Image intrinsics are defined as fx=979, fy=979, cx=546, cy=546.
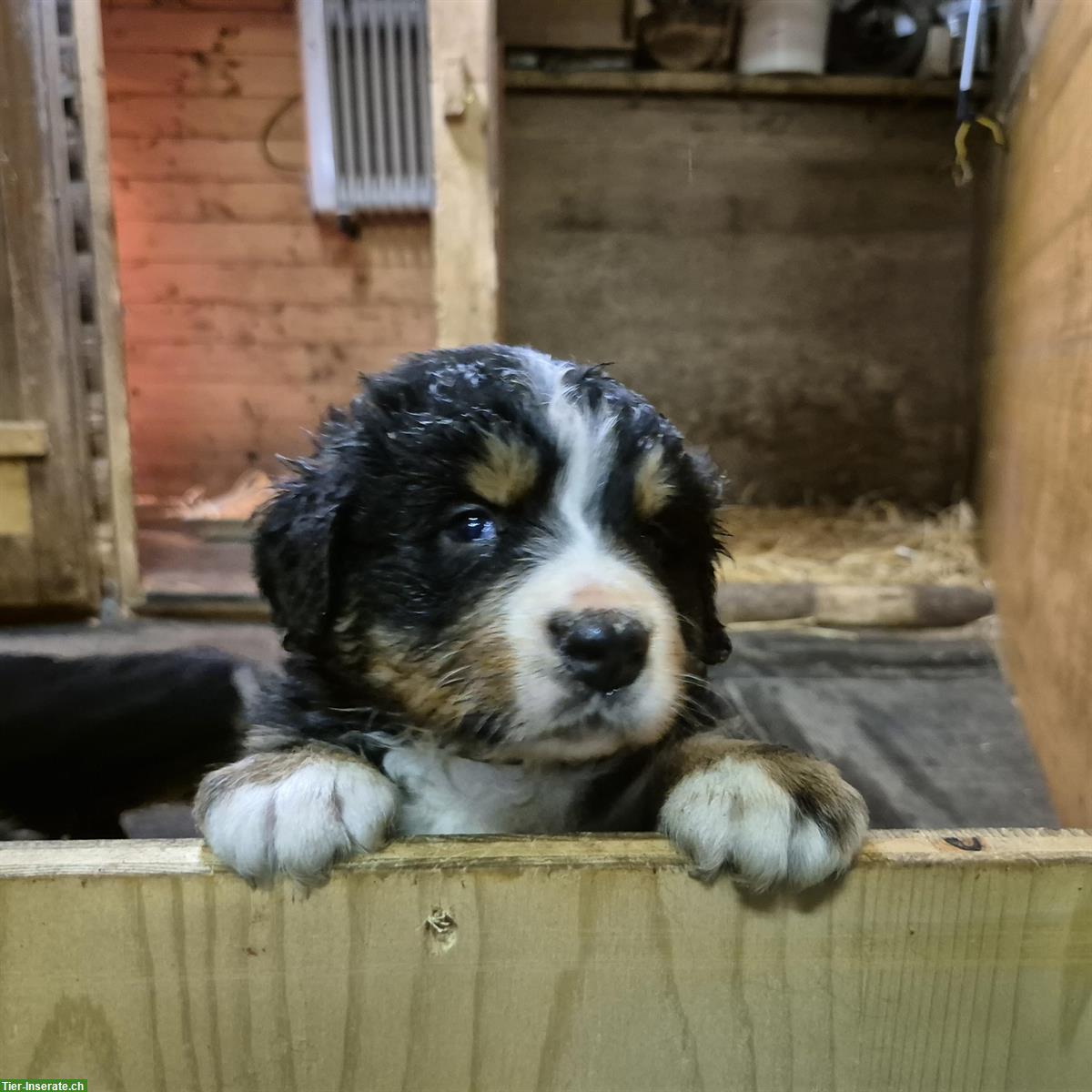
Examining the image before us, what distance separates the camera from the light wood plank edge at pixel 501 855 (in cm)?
132

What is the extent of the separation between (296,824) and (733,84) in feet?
17.3

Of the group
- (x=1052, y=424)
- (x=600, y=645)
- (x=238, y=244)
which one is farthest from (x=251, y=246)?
(x=600, y=645)

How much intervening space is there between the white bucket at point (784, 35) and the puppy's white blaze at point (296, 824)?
5049 mm

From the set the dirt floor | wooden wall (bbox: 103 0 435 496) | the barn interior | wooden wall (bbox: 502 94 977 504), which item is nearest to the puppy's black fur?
the dirt floor

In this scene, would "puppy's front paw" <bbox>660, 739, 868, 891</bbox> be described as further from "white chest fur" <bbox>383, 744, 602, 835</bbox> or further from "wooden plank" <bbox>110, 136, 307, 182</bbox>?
"wooden plank" <bbox>110, 136, 307, 182</bbox>

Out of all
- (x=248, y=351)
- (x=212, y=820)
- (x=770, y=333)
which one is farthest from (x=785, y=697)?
(x=248, y=351)

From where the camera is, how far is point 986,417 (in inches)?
191

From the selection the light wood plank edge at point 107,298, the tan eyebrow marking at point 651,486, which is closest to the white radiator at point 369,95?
the light wood plank edge at point 107,298

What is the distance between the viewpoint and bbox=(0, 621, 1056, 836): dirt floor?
288cm

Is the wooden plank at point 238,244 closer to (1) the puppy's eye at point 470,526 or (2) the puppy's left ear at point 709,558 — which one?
(2) the puppy's left ear at point 709,558

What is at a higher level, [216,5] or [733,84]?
[216,5]

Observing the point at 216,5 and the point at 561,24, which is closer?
the point at 561,24

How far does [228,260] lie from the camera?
23.5 feet

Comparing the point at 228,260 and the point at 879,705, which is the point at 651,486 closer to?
the point at 879,705
